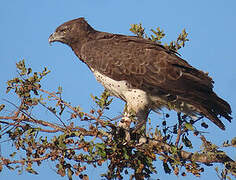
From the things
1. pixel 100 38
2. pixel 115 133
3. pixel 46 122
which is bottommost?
pixel 115 133

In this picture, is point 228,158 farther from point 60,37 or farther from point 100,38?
point 60,37

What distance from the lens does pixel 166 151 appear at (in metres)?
5.25

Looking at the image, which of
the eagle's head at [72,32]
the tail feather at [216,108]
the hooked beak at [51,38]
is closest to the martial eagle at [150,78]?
the tail feather at [216,108]

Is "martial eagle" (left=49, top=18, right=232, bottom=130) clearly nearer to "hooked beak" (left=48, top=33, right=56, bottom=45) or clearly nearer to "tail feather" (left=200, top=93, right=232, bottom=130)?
"tail feather" (left=200, top=93, right=232, bottom=130)

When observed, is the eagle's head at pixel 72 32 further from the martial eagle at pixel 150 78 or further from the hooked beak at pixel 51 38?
the martial eagle at pixel 150 78

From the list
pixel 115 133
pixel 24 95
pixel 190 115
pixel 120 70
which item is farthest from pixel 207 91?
pixel 24 95

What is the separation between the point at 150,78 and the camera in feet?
21.5

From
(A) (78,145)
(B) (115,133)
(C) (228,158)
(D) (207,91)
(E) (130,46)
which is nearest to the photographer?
(A) (78,145)

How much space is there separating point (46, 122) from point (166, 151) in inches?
73.4

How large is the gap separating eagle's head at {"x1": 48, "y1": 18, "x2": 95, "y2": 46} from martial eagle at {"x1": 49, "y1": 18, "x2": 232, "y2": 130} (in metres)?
0.68

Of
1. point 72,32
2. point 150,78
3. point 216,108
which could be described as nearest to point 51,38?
point 72,32

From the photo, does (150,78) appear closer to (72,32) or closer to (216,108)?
(216,108)

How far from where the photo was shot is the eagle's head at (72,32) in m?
7.92

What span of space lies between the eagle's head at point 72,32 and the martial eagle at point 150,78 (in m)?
0.68
